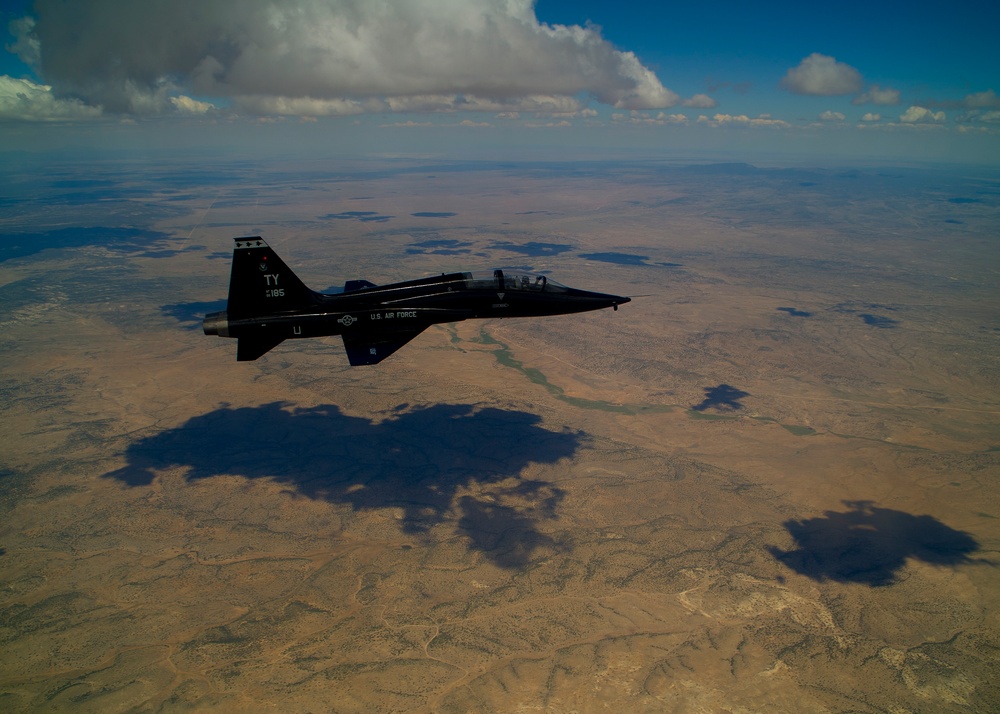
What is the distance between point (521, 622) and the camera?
138 feet

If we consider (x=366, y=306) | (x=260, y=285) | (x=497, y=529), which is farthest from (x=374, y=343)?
(x=497, y=529)

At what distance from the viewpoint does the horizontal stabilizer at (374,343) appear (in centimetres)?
3794

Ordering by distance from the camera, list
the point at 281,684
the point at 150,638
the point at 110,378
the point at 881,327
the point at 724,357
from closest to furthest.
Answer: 1. the point at 281,684
2. the point at 150,638
3. the point at 110,378
4. the point at 724,357
5. the point at 881,327

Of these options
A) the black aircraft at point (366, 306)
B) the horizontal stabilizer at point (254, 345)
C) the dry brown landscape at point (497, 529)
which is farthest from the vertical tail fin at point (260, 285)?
the dry brown landscape at point (497, 529)

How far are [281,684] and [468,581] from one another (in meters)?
16.4

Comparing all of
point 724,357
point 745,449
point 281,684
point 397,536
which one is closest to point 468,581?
point 397,536

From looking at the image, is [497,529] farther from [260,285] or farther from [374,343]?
[260,285]

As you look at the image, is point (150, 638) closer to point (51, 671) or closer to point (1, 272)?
point (51, 671)

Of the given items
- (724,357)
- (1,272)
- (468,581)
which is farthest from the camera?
(1,272)

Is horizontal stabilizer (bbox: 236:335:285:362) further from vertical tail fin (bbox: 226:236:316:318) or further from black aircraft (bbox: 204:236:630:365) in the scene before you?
vertical tail fin (bbox: 226:236:316:318)

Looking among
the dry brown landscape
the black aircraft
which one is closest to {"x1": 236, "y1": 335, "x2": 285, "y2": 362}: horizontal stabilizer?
the black aircraft

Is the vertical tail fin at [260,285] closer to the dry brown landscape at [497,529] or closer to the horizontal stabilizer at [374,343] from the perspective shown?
the horizontal stabilizer at [374,343]

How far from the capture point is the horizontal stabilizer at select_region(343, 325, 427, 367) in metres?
37.9

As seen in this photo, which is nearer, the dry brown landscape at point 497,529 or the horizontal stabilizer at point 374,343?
the dry brown landscape at point 497,529
